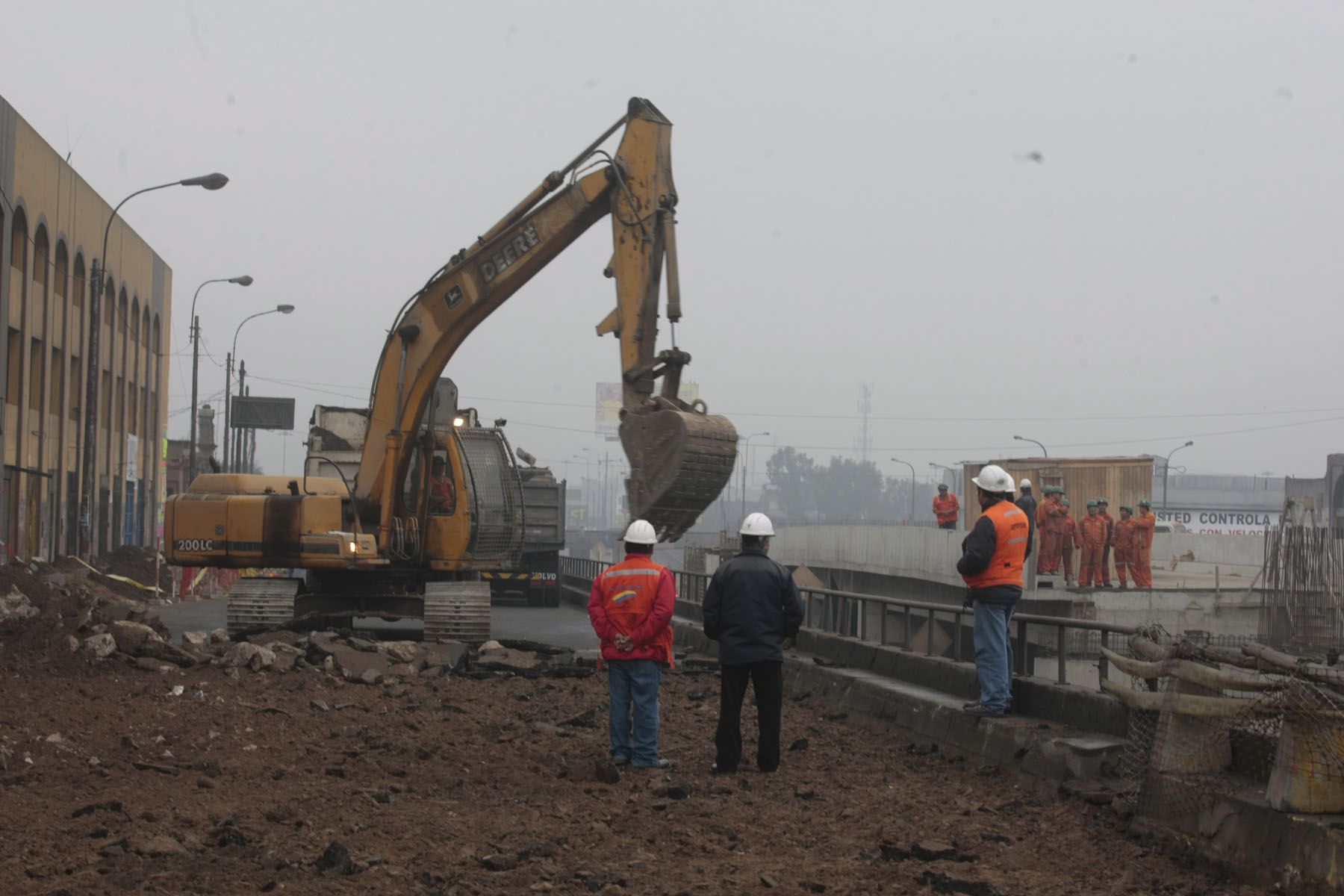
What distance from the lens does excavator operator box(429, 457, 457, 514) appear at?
63.3ft

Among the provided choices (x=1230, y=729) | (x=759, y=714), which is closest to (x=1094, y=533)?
(x=759, y=714)

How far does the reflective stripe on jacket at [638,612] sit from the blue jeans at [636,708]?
10 centimetres

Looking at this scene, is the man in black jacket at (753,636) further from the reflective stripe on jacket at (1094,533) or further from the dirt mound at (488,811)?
the reflective stripe on jacket at (1094,533)

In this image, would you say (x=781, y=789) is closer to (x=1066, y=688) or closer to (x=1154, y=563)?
(x=1066, y=688)

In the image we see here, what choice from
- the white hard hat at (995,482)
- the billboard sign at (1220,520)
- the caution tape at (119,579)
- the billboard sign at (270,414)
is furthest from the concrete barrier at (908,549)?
the billboard sign at (1220,520)

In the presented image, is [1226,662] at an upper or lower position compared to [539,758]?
upper

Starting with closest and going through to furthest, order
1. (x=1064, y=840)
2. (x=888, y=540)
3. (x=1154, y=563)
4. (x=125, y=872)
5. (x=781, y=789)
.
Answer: (x=125, y=872) → (x=1064, y=840) → (x=781, y=789) → (x=888, y=540) → (x=1154, y=563)

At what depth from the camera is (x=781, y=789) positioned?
9367 millimetres

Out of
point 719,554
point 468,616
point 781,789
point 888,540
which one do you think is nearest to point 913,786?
point 781,789

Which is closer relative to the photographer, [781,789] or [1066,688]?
[781,789]

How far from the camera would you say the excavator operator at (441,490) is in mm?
19281

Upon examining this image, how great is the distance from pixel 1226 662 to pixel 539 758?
4776 millimetres

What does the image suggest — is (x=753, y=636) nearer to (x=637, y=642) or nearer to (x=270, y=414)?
(x=637, y=642)

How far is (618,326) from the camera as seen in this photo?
1420cm
